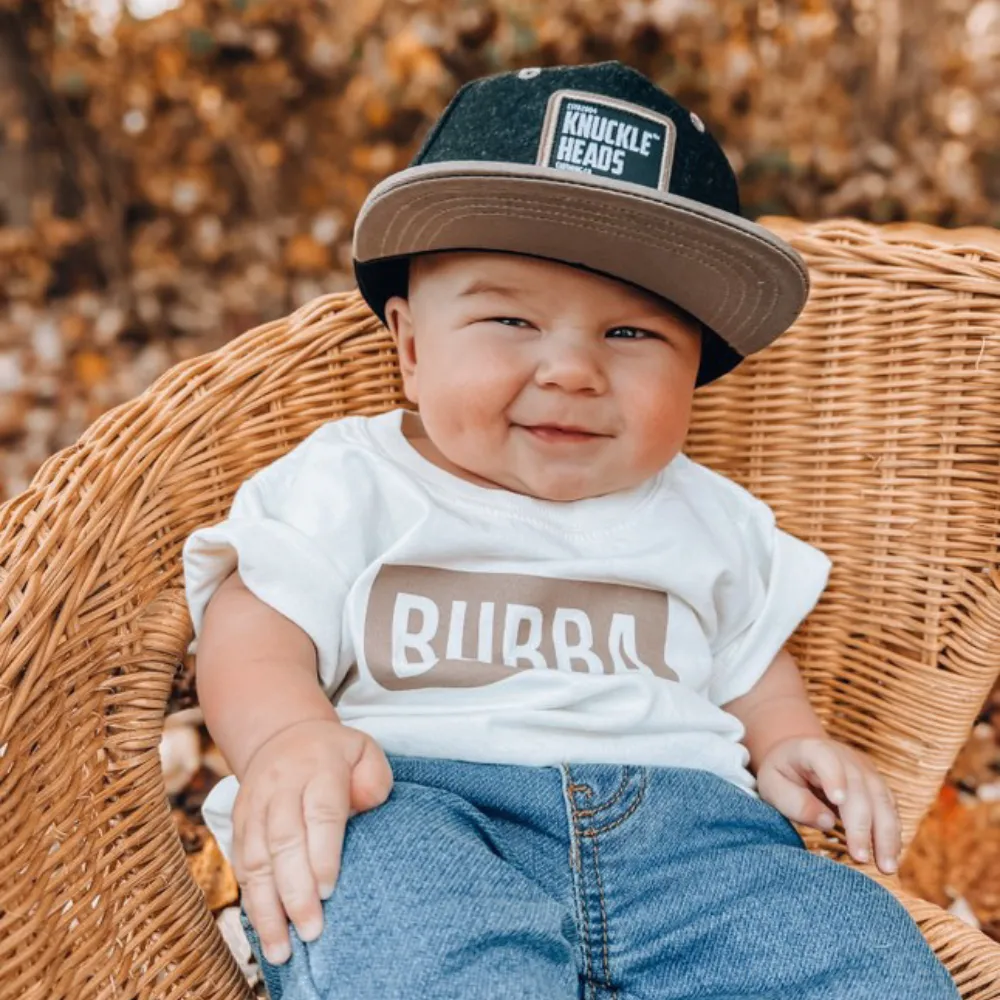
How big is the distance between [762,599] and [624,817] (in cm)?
41

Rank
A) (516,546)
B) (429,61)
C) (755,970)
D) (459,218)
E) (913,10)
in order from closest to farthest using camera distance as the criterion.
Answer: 1. (755,970)
2. (459,218)
3. (516,546)
4. (429,61)
5. (913,10)

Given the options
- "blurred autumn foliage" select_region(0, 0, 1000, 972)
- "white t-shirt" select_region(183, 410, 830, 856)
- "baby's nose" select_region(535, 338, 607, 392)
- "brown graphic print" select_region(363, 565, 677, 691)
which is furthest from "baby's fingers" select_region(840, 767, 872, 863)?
"blurred autumn foliage" select_region(0, 0, 1000, 972)

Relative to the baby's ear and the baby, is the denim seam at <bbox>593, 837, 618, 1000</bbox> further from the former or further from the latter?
the baby's ear

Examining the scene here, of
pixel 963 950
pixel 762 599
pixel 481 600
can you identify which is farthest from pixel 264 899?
pixel 963 950

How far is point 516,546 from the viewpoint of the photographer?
50.0 inches

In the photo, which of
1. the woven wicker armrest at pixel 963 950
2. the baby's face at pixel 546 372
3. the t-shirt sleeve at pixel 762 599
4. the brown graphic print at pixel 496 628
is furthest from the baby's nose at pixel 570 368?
the woven wicker armrest at pixel 963 950

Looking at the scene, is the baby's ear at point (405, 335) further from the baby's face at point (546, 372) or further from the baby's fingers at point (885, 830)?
the baby's fingers at point (885, 830)

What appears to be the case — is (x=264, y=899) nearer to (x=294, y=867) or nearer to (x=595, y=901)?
(x=294, y=867)

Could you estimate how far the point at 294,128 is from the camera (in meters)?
4.01

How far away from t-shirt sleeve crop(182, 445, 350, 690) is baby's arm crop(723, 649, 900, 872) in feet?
1.68

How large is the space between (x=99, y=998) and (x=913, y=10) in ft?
13.2

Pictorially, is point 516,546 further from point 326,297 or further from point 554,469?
point 326,297

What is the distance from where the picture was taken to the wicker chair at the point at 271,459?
3.53 ft

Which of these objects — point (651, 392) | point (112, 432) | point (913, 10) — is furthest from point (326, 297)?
point (913, 10)
